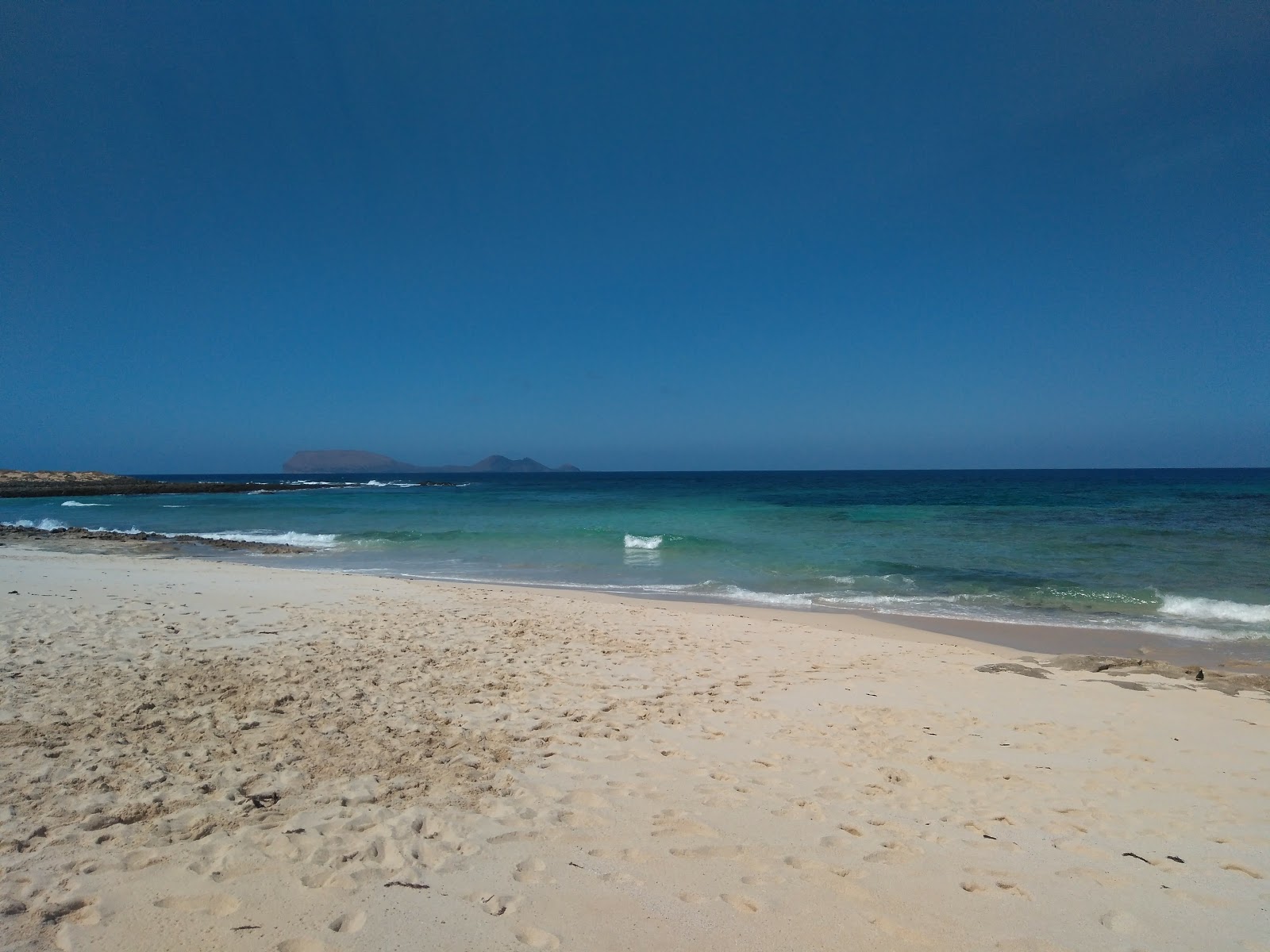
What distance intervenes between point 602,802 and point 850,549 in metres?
17.9

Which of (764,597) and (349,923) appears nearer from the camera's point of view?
(349,923)

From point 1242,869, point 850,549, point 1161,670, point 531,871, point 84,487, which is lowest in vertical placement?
point 850,549

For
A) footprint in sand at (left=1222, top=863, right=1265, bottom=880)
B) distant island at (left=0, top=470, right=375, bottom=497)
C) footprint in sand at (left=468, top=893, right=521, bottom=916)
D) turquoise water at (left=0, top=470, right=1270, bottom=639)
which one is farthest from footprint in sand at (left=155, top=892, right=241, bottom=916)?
distant island at (left=0, top=470, right=375, bottom=497)

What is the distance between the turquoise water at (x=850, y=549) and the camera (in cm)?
1280

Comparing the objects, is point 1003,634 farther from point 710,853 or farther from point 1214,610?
point 710,853

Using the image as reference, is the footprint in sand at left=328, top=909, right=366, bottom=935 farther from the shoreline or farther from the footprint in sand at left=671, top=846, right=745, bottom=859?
the shoreline

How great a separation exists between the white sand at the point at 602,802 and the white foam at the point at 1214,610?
19.8ft

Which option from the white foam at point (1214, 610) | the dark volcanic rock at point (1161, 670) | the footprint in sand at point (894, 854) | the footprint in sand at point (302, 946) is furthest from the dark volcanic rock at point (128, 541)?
the white foam at point (1214, 610)

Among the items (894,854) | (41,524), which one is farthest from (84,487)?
(894,854)

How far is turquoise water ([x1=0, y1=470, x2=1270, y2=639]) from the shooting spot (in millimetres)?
12805

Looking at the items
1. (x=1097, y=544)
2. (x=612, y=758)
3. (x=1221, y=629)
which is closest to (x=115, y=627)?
(x=612, y=758)

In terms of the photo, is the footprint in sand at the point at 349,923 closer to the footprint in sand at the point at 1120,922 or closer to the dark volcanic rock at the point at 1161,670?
the footprint in sand at the point at 1120,922

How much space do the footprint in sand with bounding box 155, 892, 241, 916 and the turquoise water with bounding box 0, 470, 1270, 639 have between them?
36.2 ft

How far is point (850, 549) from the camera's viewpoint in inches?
797
